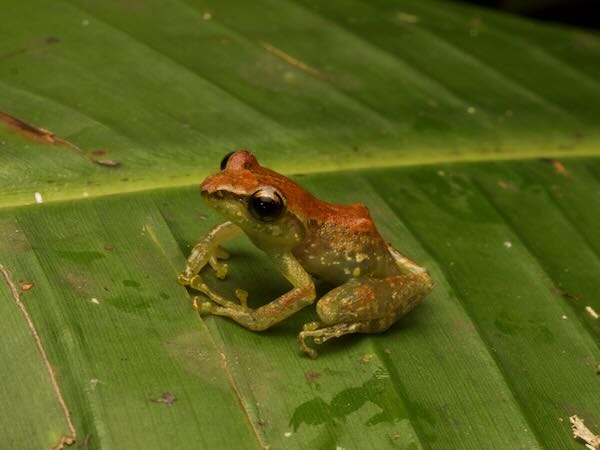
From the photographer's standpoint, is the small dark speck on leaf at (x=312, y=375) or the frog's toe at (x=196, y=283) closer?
the small dark speck on leaf at (x=312, y=375)

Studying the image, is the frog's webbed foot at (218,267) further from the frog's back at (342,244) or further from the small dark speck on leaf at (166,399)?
the small dark speck on leaf at (166,399)

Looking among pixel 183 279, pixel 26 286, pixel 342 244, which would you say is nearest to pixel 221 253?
pixel 183 279

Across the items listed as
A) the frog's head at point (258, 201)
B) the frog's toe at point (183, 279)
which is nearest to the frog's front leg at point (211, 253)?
the frog's toe at point (183, 279)

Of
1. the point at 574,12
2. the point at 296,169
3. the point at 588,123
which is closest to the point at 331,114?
the point at 296,169

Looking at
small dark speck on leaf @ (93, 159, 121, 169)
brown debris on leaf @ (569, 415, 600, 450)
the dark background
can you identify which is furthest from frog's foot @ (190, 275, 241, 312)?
A: the dark background

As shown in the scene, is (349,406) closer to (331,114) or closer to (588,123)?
(331,114)

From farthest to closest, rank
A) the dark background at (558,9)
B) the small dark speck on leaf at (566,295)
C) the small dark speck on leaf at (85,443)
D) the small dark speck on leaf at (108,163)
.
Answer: the dark background at (558,9) < the small dark speck on leaf at (566,295) < the small dark speck on leaf at (108,163) < the small dark speck on leaf at (85,443)

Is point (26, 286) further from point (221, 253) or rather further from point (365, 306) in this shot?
point (365, 306)
